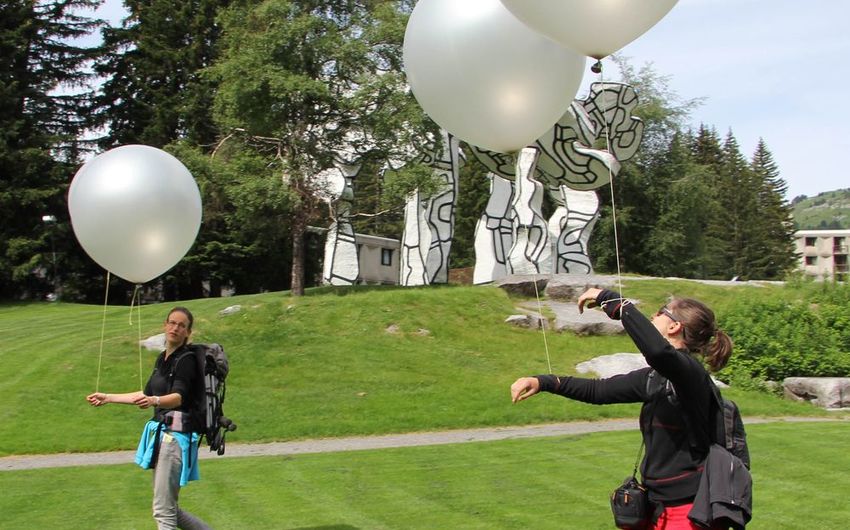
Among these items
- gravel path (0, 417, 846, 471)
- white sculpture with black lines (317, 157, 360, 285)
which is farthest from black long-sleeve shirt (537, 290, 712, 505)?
white sculpture with black lines (317, 157, 360, 285)

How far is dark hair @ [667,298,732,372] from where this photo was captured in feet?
12.5

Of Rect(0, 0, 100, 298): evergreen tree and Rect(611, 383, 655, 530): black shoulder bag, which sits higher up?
Rect(0, 0, 100, 298): evergreen tree

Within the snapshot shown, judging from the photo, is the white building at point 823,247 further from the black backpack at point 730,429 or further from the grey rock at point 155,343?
the black backpack at point 730,429

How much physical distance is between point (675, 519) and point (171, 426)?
11.2 ft

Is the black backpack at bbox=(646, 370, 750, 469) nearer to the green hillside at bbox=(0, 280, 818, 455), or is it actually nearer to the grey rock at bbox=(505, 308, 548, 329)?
the green hillside at bbox=(0, 280, 818, 455)

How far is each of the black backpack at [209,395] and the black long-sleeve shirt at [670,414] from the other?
3.12m

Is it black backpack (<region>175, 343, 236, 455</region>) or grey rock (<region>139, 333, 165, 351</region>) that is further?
grey rock (<region>139, 333, 165, 351</region>)

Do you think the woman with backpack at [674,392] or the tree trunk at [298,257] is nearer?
the woman with backpack at [674,392]

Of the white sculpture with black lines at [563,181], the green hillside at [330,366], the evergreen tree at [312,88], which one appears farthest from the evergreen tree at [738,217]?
the evergreen tree at [312,88]

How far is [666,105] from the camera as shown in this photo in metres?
50.0

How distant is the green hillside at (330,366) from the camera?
1359 centimetres

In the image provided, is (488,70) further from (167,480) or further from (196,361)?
(167,480)

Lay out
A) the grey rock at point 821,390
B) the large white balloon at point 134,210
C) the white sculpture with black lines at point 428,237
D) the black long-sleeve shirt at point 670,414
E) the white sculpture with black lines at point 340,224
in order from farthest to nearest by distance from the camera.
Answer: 1. the white sculpture with black lines at point 428,237
2. the white sculpture with black lines at point 340,224
3. the grey rock at point 821,390
4. the large white balloon at point 134,210
5. the black long-sleeve shirt at point 670,414

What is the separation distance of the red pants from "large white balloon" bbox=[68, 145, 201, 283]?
5.16 metres
